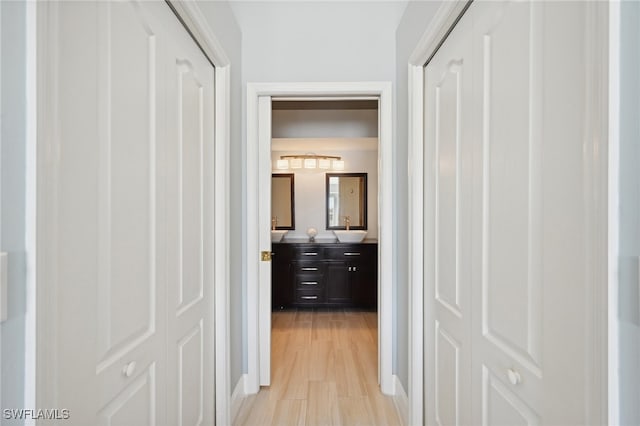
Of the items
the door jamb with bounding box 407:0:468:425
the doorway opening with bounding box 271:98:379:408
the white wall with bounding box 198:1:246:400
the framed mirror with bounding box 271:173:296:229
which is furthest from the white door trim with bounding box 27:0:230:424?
the framed mirror with bounding box 271:173:296:229

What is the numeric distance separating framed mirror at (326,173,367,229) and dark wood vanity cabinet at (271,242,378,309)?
61 cm

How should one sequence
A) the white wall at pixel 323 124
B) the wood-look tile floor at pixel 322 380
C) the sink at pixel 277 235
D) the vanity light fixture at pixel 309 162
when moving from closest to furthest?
the wood-look tile floor at pixel 322 380 → the white wall at pixel 323 124 → the vanity light fixture at pixel 309 162 → the sink at pixel 277 235

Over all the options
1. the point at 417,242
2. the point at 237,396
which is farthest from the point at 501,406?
the point at 237,396

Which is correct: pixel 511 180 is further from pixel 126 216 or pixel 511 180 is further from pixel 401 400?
pixel 401 400

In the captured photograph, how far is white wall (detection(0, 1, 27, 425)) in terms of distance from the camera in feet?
2.16

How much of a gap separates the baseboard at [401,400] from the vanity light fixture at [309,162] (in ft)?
9.46

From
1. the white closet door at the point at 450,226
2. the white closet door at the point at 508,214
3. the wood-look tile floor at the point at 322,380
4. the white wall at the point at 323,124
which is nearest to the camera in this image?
the white closet door at the point at 508,214

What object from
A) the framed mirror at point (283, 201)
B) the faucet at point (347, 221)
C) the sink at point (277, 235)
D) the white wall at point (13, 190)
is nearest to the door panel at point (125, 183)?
the white wall at point (13, 190)

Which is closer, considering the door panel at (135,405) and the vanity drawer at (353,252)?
the door panel at (135,405)

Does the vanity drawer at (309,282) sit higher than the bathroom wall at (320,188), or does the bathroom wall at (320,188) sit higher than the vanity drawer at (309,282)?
the bathroom wall at (320,188)

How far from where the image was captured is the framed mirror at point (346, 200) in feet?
17.0

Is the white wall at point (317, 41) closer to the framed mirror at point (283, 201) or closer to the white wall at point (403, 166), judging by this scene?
the white wall at point (403, 166)

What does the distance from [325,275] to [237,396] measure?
243 centimetres

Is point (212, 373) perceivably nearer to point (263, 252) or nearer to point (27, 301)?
point (263, 252)
